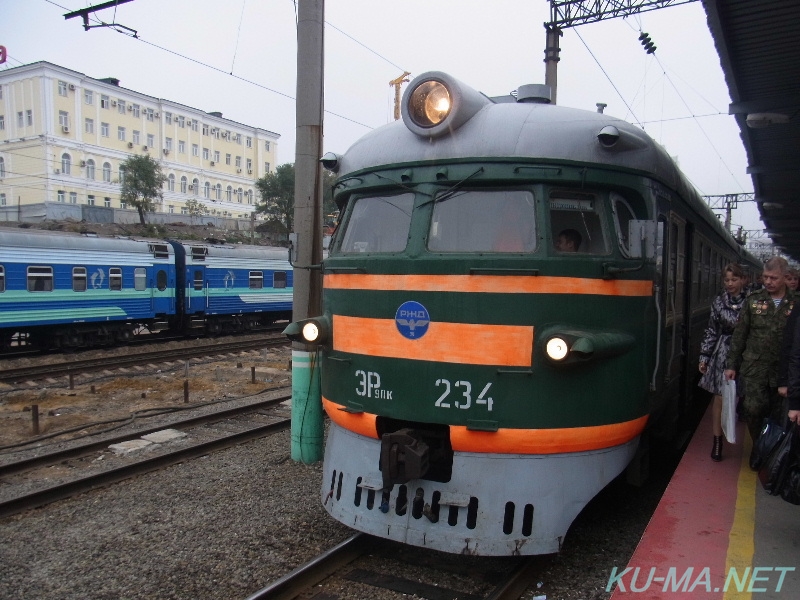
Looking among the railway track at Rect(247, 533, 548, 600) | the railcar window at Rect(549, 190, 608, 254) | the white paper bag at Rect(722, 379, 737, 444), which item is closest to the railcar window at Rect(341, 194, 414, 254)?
the railcar window at Rect(549, 190, 608, 254)

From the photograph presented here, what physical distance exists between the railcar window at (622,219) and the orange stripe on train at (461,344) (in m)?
0.98

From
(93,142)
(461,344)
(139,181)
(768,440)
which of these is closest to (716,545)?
(768,440)

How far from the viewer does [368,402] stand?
4.98 metres

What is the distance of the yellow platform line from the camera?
Answer: 3.88 m

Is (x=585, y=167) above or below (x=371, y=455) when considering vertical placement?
above

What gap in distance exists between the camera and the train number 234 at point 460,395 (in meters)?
4.54

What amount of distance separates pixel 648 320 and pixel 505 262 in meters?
1.35

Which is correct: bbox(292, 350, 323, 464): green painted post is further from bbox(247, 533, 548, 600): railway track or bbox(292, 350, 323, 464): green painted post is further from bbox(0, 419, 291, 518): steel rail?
bbox(247, 533, 548, 600): railway track

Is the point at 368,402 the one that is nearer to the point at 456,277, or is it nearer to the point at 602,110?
the point at 456,277

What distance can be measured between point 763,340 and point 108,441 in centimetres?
729

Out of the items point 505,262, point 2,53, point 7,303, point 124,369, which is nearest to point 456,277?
point 505,262

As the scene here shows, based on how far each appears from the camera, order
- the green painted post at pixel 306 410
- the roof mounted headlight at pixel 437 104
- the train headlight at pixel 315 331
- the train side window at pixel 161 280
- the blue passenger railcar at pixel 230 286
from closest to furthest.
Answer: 1. the roof mounted headlight at pixel 437 104
2. the train headlight at pixel 315 331
3. the green painted post at pixel 306 410
4. the train side window at pixel 161 280
5. the blue passenger railcar at pixel 230 286

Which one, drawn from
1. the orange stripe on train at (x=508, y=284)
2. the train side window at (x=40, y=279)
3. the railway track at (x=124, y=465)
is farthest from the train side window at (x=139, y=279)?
the orange stripe on train at (x=508, y=284)

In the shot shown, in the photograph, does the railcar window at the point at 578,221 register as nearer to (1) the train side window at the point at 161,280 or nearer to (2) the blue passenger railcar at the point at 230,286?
(1) the train side window at the point at 161,280
